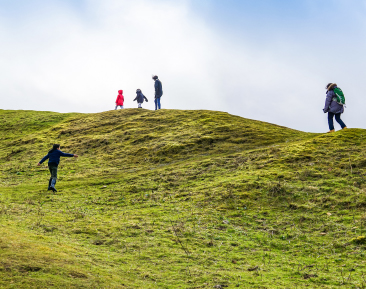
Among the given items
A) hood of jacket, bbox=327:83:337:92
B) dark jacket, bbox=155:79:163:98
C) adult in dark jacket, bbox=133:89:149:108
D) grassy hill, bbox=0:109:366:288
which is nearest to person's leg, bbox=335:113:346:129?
grassy hill, bbox=0:109:366:288

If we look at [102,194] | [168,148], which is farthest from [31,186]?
[168,148]

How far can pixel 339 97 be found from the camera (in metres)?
26.7

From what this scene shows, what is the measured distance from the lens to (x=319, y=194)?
734 inches

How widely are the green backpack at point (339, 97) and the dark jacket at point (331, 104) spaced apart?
0.54 ft

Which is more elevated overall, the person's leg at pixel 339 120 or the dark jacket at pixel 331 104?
the dark jacket at pixel 331 104

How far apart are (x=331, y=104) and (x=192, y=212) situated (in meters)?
14.2

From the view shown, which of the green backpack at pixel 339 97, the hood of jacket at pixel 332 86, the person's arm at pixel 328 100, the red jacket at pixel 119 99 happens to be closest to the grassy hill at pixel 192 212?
the person's arm at pixel 328 100

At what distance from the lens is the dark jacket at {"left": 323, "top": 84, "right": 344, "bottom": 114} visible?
87.9 feet

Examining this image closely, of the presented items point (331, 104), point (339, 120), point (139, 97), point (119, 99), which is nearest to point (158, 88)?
point (139, 97)

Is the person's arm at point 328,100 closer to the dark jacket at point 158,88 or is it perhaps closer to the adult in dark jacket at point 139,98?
the dark jacket at point 158,88

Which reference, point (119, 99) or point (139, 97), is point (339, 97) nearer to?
point (139, 97)

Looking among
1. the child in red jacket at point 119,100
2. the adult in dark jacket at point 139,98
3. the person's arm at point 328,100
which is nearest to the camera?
the person's arm at point 328,100

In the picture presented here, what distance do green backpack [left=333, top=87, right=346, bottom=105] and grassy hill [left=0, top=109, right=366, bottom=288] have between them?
223cm

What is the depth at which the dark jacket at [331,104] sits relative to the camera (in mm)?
26797
